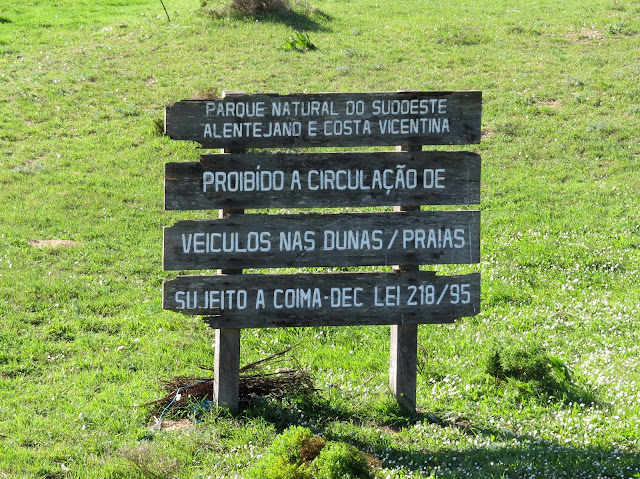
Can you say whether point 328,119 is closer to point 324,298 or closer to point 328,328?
point 324,298

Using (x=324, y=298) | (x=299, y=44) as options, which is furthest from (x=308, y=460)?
(x=299, y=44)

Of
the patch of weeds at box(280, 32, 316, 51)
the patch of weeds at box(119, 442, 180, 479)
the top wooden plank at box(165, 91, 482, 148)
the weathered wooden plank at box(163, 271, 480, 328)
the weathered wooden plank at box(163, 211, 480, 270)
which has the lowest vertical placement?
the patch of weeds at box(119, 442, 180, 479)

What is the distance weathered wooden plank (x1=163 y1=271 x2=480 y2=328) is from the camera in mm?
6137

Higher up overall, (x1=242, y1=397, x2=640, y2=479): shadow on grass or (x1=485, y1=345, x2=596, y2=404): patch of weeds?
(x1=485, y1=345, x2=596, y2=404): patch of weeds

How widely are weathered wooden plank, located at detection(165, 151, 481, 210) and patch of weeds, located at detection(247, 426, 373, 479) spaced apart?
1.87 m

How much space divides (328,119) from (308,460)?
2664 millimetres

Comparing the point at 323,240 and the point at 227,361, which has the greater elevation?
the point at 323,240

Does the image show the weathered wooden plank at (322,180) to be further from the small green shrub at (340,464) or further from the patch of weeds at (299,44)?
the patch of weeds at (299,44)

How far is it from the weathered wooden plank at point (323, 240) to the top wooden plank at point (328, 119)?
0.61 meters

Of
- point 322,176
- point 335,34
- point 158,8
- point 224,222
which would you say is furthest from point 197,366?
point 158,8

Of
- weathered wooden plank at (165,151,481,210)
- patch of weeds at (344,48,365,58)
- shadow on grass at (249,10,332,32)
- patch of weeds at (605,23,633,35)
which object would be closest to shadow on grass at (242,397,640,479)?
weathered wooden plank at (165,151,481,210)

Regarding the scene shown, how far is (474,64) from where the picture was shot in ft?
68.0

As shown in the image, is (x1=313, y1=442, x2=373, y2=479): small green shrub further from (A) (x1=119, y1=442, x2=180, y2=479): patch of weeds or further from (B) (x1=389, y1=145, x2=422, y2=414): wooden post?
(B) (x1=389, y1=145, x2=422, y2=414): wooden post

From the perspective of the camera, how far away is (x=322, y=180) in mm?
6203
